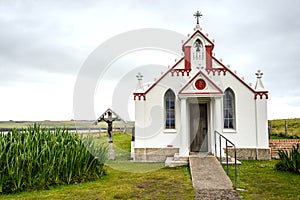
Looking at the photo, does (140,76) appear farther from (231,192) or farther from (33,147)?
(231,192)

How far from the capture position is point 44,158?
8570 millimetres

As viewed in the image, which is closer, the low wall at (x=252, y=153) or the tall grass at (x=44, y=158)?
the tall grass at (x=44, y=158)

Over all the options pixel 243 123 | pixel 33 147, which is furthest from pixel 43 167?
pixel 243 123

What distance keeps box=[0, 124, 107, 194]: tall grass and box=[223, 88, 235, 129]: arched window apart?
7.34 meters

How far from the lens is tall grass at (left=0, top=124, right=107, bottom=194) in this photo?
8023mm

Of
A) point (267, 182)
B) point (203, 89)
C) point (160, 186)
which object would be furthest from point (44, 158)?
point (203, 89)

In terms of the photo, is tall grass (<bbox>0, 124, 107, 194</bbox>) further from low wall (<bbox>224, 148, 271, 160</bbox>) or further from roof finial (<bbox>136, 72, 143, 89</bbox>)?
low wall (<bbox>224, 148, 271, 160</bbox>)

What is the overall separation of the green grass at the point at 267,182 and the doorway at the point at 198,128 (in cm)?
290

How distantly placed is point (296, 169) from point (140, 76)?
28.0 feet

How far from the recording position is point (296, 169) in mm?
10477

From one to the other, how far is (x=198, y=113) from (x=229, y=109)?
64.4 inches

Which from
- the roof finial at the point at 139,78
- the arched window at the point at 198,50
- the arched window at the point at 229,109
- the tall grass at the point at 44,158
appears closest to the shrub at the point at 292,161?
the arched window at the point at 229,109

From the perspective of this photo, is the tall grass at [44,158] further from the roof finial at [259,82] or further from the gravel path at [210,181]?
the roof finial at [259,82]

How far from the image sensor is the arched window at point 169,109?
1517 centimetres
